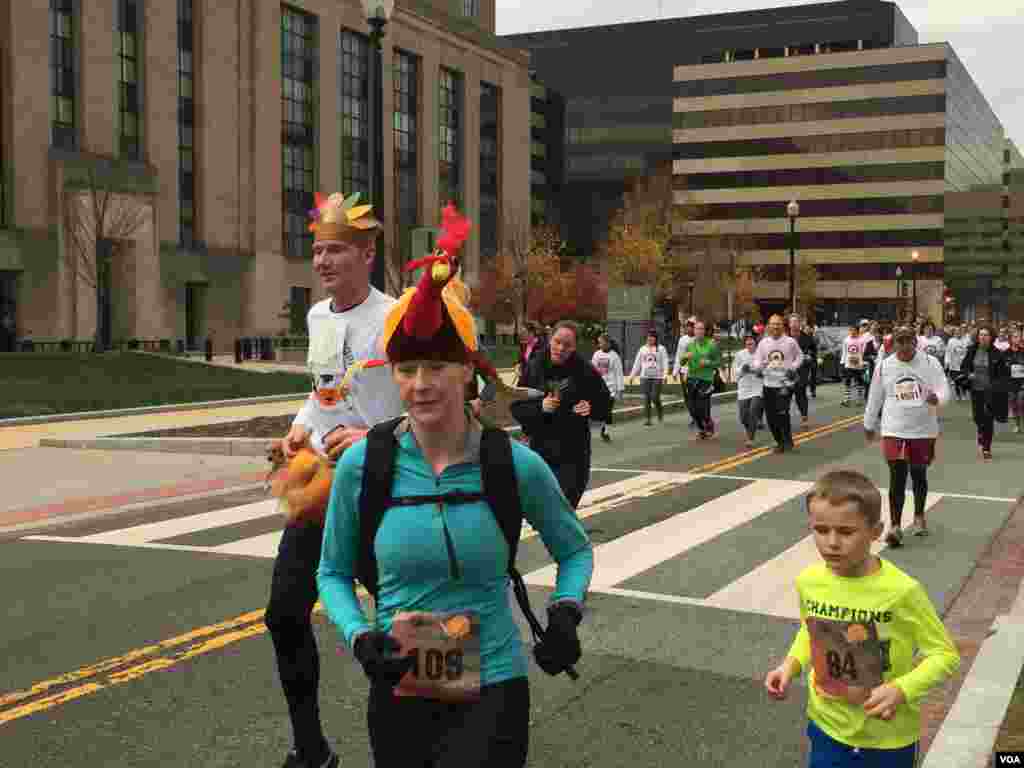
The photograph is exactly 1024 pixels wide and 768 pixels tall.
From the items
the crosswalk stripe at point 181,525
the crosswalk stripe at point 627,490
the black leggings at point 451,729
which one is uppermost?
the black leggings at point 451,729

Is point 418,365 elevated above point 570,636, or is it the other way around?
point 418,365

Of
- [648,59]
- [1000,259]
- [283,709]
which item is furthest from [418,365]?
[1000,259]

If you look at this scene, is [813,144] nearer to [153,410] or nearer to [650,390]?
[650,390]

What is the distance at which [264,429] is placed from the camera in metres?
18.9

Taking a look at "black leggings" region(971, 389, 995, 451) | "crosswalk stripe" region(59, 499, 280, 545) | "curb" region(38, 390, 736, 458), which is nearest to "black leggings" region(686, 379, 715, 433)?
"black leggings" region(971, 389, 995, 451)

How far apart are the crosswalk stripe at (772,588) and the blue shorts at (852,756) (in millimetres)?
4039

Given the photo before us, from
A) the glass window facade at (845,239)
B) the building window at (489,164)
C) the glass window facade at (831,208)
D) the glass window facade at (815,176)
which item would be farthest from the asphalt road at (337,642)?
the glass window facade at (815,176)

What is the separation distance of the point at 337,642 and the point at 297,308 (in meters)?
60.0

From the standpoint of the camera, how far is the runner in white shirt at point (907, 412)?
9750mm

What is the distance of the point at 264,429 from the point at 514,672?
1640cm

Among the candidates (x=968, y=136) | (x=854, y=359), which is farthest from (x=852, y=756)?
(x=968, y=136)

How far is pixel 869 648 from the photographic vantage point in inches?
131

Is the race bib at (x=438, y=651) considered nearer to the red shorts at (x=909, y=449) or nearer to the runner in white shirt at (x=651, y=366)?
the red shorts at (x=909, y=449)

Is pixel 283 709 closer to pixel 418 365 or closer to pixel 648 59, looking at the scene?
pixel 418 365
